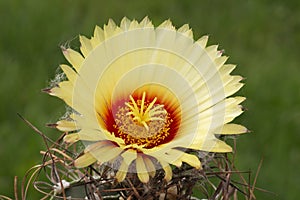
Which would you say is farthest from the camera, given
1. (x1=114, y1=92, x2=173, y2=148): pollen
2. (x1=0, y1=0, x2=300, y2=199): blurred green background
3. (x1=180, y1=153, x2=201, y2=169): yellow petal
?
(x1=0, y1=0, x2=300, y2=199): blurred green background

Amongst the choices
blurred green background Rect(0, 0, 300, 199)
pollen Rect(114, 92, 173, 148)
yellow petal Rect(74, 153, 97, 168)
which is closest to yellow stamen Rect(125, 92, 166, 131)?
pollen Rect(114, 92, 173, 148)

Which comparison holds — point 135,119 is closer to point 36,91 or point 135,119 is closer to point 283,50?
point 36,91

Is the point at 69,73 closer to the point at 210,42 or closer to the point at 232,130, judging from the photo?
the point at 232,130

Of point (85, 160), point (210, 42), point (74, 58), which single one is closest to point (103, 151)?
point (85, 160)

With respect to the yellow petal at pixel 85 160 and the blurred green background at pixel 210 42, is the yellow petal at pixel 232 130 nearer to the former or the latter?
the yellow petal at pixel 85 160

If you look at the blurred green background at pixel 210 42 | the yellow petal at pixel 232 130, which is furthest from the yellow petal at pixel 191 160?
the blurred green background at pixel 210 42

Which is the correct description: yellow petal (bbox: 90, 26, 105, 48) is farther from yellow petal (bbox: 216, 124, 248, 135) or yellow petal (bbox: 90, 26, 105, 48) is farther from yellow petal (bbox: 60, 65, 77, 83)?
yellow petal (bbox: 216, 124, 248, 135)
